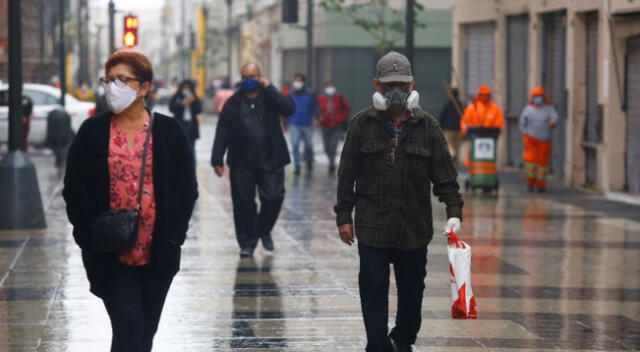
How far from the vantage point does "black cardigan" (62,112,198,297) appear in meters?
6.66

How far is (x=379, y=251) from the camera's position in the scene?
7.77 metres

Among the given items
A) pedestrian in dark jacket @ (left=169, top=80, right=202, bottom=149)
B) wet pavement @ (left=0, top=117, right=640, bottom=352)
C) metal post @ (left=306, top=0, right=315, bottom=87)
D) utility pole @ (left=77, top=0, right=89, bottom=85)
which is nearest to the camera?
wet pavement @ (left=0, top=117, right=640, bottom=352)

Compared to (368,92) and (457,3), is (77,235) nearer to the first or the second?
(457,3)

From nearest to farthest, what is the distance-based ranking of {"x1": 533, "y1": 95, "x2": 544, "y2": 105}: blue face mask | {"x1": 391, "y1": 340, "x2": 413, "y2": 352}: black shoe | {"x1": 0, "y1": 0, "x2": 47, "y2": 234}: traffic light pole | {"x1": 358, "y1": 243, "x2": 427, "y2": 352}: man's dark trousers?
{"x1": 358, "y1": 243, "x2": 427, "y2": 352}: man's dark trousers → {"x1": 391, "y1": 340, "x2": 413, "y2": 352}: black shoe → {"x1": 0, "y1": 0, "x2": 47, "y2": 234}: traffic light pole → {"x1": 533, "y1": 95, "x2": 544, "y2": 105}: blue face mask

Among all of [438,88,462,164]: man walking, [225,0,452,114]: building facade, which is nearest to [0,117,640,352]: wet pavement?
[438,88,462,164]: man walking

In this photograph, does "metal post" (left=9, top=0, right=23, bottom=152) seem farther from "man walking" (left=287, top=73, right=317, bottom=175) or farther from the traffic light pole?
"man walking" (left=287, top=73, right=317, bottom=175)

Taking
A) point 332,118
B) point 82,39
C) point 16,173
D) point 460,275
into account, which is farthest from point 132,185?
A: point 82,39

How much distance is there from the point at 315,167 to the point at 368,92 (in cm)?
2126

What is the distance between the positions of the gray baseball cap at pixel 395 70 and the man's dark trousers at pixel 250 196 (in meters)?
5.60

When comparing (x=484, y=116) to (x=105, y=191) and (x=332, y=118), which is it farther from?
(x=105, y=191)

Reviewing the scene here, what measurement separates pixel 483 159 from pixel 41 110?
13.9 meters

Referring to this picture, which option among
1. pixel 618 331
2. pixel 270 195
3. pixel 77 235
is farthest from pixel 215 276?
pixel 77 235

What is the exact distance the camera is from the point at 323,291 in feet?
37.1

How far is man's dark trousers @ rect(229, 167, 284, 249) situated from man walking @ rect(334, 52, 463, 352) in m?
5.44
